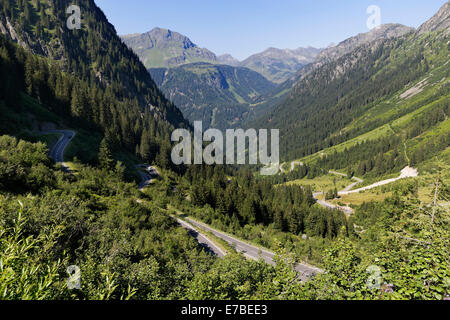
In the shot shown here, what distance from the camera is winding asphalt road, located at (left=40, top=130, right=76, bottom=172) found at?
5515 cm

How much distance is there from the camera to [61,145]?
64.1m

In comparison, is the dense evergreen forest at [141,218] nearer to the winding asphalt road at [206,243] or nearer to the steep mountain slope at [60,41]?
the steep mountain slope at [60,41]

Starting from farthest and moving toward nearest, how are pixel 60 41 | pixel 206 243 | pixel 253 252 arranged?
1. pixel 60 41
2. pixel 253 252
3. pixel 206 243

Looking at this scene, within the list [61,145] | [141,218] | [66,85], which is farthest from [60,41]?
[141,218]

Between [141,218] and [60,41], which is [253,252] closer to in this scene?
[141,218]

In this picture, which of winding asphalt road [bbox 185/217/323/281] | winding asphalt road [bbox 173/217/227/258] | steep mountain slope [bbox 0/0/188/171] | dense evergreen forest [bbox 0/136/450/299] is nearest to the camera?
dense evergreen forest [bbox 0/136/450/299]

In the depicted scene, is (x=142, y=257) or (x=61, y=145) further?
(x=61, y=145)

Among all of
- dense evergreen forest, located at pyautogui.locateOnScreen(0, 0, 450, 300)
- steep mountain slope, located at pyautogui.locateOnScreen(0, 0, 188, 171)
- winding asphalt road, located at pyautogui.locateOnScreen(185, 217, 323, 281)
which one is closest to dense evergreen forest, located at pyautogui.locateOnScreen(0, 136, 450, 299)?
dense evergreen forest, located at pyautogui.locateOnScreen(0, 0, 450, 300)

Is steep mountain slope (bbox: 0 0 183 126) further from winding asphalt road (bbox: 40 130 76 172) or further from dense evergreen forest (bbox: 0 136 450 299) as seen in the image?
dense evergreen forest (bbox: 0 136 450 299)

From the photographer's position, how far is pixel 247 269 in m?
17.7

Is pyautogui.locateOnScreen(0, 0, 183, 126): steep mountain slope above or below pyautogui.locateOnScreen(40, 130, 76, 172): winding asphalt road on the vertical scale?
above

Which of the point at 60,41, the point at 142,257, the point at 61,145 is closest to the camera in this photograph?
the point at 142,257
